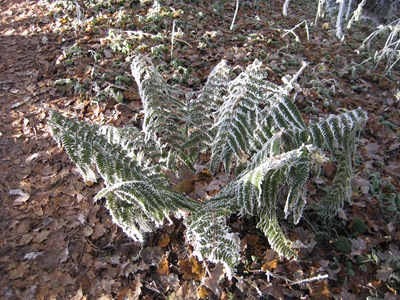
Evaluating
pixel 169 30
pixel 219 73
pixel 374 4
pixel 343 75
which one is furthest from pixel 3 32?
pixel 374 4

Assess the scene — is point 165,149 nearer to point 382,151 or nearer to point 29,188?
point 29,188

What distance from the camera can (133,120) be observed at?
3801 mm

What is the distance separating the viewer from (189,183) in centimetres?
288

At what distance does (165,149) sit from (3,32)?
4961 mm

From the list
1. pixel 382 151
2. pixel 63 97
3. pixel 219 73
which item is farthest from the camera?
pixel 63 97

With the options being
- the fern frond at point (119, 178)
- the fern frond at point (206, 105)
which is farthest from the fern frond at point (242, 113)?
the fern frond at point (119, 178)

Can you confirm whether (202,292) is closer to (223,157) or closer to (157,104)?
(223,157)

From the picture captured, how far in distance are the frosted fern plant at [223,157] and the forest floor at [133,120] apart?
33 cm

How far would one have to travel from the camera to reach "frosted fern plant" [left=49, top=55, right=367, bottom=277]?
6.13ft

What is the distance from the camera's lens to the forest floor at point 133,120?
2.38 metres

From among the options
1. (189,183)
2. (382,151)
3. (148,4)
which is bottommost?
(382,151)

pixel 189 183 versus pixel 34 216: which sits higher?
pixel 189 183

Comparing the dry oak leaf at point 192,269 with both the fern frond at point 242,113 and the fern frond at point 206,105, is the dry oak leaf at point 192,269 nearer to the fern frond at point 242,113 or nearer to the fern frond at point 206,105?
the fern frond at point 242,113

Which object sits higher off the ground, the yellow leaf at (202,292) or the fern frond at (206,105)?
the fern frond at (206,105)
